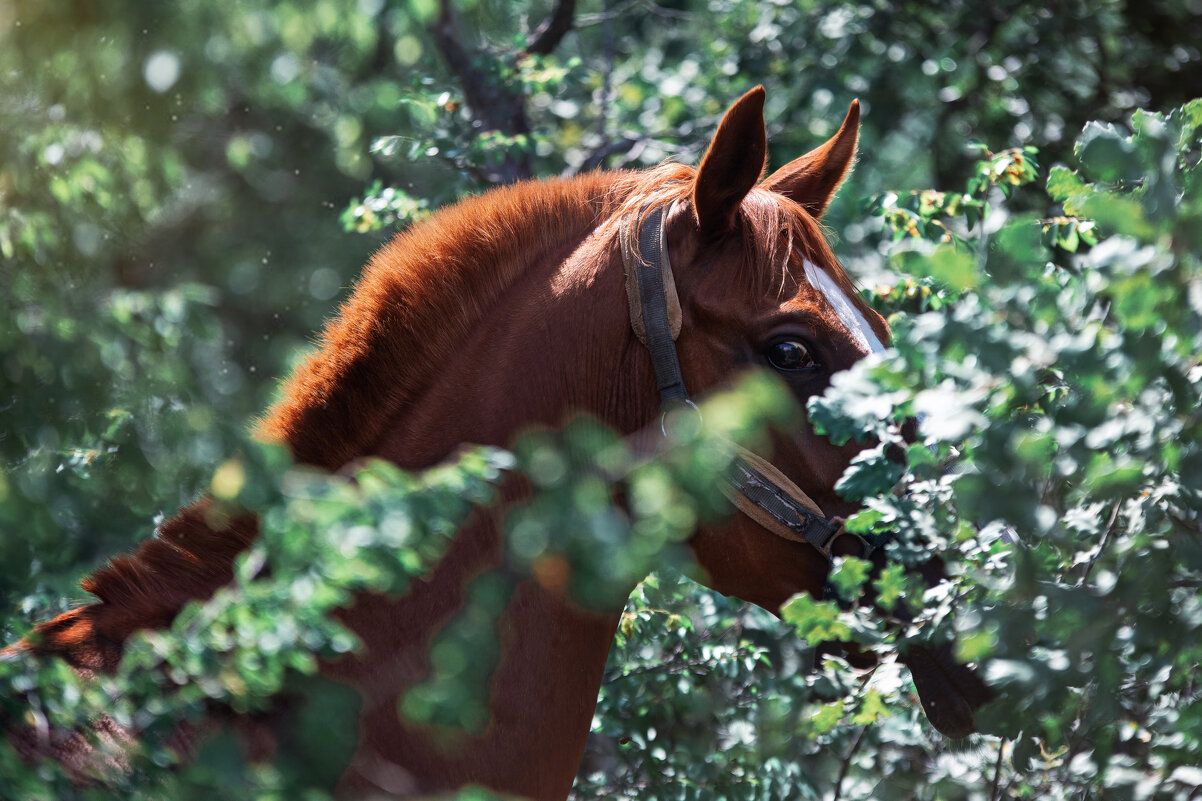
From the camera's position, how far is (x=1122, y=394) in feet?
4.04

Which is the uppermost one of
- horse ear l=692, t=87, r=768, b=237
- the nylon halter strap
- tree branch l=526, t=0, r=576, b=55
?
horse ear l=692, t=87, r=768, b=237

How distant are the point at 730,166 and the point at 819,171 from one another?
53 cm

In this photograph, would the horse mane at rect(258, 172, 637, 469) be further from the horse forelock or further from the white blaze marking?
the white blaze marking

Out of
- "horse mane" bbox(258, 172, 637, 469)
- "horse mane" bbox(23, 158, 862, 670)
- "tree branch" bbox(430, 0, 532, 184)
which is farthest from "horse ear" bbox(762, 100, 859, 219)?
"tree branch" bbox(430, 0, 532, 184)

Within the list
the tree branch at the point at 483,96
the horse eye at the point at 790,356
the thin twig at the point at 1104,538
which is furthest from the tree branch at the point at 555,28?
the thin twig at the point at 1104,538

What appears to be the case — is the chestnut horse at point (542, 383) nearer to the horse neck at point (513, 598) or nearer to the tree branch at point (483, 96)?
the horse neck at point (513, 598)

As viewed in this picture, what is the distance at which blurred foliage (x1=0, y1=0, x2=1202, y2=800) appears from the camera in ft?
3.66

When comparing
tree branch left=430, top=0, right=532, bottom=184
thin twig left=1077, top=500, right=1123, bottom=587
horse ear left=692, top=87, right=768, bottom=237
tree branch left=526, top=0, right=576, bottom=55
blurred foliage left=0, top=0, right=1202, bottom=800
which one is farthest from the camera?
tree branch left=526, top=0, right=576, bottom=55

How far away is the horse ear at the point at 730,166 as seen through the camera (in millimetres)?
2043

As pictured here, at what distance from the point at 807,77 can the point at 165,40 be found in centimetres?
300

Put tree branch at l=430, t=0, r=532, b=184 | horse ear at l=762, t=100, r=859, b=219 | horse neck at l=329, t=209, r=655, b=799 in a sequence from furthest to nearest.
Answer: tree branch at l=430, t=0, r=532, b=184, horse ear at l=762, t=100, r=859, b=219, horse neck at l=329, t=209, r=655, b=799

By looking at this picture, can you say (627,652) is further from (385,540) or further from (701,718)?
(385,540)

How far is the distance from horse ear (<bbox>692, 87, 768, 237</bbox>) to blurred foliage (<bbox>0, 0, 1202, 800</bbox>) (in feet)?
1.87

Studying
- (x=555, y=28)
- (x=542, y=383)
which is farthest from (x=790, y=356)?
(x=555, y=28)
